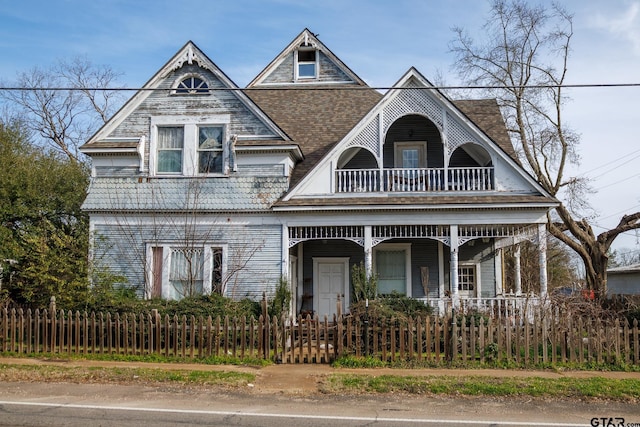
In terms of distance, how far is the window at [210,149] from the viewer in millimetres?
17391

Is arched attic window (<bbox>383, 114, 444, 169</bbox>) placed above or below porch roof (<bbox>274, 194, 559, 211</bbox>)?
above

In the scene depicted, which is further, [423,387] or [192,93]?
[192,93]

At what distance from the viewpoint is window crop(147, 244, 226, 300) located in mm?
16844

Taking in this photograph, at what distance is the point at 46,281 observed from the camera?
15414 millimetres

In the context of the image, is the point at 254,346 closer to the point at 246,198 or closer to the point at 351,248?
the point at 246,198

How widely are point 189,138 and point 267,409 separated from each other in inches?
427

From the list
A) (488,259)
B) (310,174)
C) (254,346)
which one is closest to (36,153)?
(310,174)

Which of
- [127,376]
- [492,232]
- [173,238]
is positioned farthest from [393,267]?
[127,376]

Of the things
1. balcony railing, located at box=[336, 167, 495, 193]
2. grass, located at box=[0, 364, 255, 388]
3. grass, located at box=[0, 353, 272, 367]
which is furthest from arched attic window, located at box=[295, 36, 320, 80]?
→ grass, located at box=[0, 364, 255, 388]

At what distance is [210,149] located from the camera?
17.4 meters

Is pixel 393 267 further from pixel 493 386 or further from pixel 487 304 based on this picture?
pixel 493 386

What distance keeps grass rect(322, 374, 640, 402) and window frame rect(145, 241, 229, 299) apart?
700cm

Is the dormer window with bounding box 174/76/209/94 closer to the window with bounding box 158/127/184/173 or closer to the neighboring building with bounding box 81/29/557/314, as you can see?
the neighboring building with bounding box 81/29/557/314

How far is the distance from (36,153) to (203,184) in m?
8.50
